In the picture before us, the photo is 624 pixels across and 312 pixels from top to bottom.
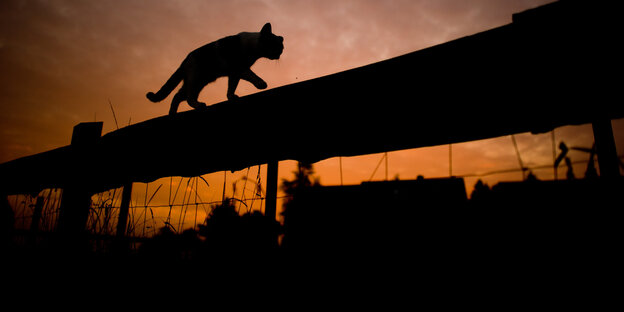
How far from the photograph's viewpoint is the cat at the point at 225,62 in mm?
3283

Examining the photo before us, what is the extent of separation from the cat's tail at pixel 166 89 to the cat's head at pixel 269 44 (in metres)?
0.99

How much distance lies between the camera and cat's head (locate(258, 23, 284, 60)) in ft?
11.1

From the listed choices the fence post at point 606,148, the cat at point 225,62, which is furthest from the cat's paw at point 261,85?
the fence post at point 606,148

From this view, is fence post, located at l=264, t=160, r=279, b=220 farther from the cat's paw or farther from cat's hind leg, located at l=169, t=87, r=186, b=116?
cat's hind leg, located at l=169, t=87, r=186, b=116

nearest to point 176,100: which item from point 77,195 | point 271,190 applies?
point 77,195

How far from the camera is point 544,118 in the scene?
2.77ft

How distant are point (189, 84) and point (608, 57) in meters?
3.32

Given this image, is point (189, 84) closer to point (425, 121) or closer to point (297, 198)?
point (297, 198)

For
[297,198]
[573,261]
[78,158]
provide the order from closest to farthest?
[573,261] → [297,198] → [78,158]

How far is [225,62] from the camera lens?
327cm

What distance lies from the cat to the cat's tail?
0.01 m

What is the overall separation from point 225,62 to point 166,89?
86 centimetres

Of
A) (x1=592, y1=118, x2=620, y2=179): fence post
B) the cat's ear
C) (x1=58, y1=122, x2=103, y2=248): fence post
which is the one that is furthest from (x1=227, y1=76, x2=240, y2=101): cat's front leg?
(x1=592, y1=118, x2=620, y2=179): fence post

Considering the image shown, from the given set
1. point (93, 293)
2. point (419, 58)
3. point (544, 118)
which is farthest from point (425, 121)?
point (93, 293)
